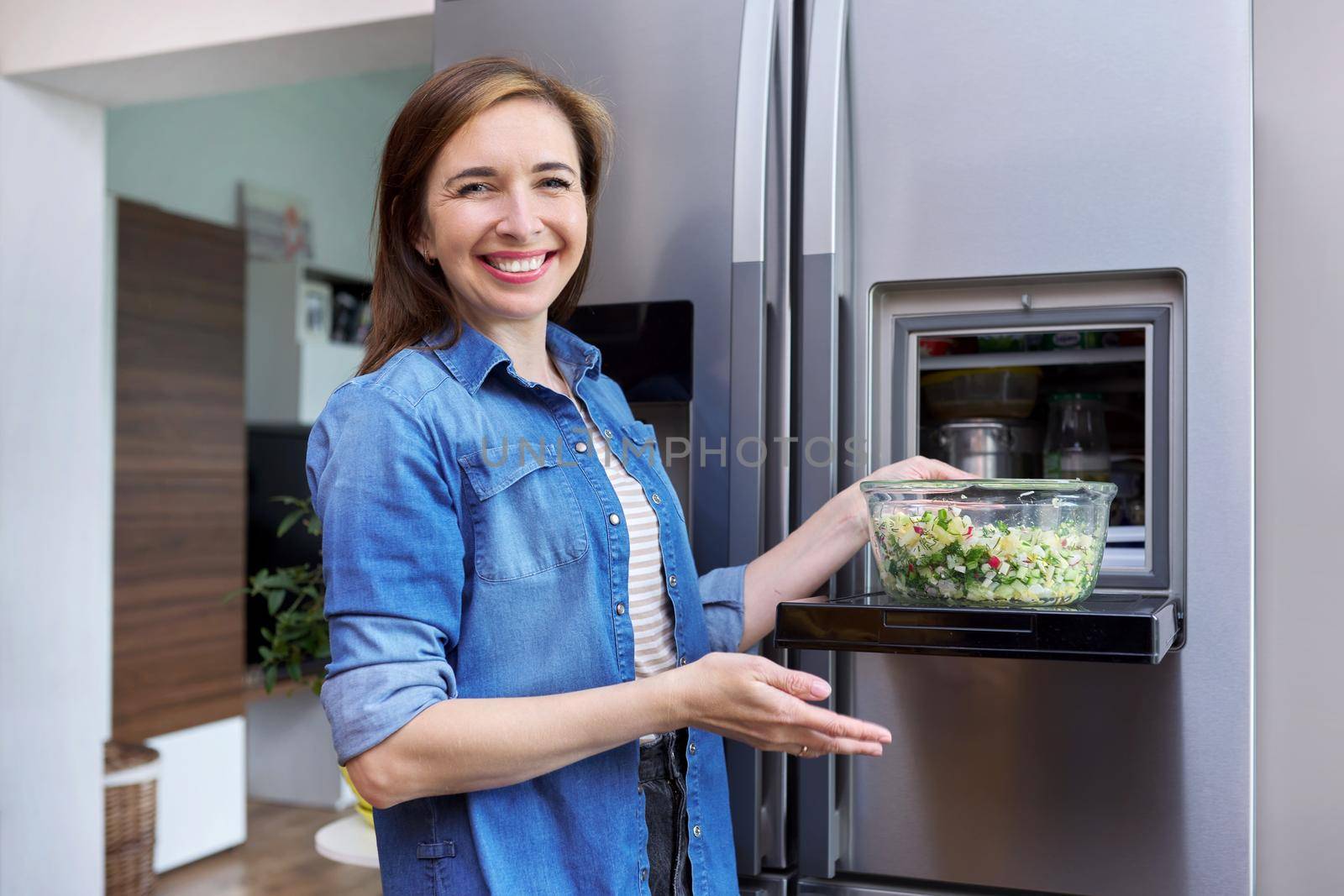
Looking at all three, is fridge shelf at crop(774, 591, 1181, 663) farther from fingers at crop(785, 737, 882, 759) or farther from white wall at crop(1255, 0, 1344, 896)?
white wall at crop(1255, 0, 1344, 896)

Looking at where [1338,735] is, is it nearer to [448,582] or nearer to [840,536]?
[840,536]

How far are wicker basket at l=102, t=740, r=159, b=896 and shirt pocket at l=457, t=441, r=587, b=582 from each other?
8.42 feet

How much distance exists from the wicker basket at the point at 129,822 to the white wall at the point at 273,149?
5.65 feet

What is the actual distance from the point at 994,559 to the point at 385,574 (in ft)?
1.55

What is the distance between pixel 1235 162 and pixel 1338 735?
0.63 m

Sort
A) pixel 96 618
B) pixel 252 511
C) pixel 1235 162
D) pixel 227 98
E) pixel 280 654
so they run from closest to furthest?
pixel 1235 162
pixel 280 654
pixel 96 618
pixel 252 511
pixel 227 98

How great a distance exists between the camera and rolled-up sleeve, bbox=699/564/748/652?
1.20m

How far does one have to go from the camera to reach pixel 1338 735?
127 cm

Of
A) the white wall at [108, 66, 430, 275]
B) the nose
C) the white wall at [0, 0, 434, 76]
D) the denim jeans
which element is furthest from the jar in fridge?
the white wall at [108, 66, 430, 275]

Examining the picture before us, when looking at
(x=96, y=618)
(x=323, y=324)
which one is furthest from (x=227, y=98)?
(x=96, y=618)

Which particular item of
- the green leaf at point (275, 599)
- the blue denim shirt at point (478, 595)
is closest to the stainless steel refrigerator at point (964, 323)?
the blue denim shirt at point (478, 595)

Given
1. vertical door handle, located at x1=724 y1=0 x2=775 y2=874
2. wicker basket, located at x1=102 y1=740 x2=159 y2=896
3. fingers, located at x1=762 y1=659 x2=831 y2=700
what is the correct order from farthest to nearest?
wicker basket, located at x1=102 y1=740 x2=159 y2=896 → vertical door handle, located at x1=724 y1=0 x2=775 y2=874 → fingers, located at x1=762 y1=659 x2=831 y2=700

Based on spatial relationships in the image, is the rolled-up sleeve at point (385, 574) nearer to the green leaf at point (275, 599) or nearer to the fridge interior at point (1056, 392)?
the fridge interior at point (1056, 392)

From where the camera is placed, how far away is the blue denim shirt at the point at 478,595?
2.88 feet
